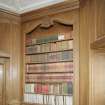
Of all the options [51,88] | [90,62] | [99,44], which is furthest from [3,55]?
[99,44]

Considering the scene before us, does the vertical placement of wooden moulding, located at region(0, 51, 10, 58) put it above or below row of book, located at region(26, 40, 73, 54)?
below

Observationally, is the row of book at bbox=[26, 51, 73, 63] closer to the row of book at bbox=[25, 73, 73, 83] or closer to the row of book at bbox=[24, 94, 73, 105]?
the row of book at bbox=[25, 73, 73, 83]

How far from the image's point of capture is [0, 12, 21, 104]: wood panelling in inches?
148

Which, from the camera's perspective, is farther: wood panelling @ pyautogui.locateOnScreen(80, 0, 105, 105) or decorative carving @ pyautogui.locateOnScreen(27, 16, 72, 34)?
decorative carving @ pyautogui.locateOnScreen(27, 16, 72, 34)

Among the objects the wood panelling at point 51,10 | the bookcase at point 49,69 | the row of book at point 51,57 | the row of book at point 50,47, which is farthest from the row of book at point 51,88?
the wood panelling at point 51,10

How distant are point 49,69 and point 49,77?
140 millimetres

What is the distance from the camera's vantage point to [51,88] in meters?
3.49

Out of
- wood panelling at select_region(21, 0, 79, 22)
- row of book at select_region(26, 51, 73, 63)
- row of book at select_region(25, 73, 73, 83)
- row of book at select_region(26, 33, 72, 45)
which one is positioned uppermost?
wood panelling at select_region(21, 0, 79, 22)

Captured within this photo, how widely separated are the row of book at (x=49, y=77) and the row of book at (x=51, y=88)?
0.07 m

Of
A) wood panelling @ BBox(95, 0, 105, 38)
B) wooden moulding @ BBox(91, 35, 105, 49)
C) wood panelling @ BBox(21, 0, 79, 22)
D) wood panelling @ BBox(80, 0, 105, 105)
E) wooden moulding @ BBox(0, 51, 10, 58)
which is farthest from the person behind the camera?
wooden moulding @ BBox(0, 51, 10, 58)

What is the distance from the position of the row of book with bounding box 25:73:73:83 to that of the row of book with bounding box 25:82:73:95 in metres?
0.07

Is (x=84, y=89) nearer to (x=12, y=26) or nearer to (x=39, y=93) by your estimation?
(x=39, y=93)

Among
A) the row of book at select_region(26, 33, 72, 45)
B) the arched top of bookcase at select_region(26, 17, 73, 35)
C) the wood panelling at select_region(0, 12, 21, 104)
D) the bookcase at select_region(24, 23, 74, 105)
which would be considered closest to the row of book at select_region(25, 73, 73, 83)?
the bookcase at select_region(24, 23, 74, 105)

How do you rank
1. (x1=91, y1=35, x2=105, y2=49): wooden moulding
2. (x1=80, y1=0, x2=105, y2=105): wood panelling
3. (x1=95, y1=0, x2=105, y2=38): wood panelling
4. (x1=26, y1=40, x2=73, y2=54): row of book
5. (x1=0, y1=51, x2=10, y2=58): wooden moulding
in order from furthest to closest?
(x1=0, y1=51, x2=10, y2=58): wooden moulding
(x1=26, y1=40, x2=73, y2=54): row of book
(x1=80, y1=0, x2=105, y2=105): wood panelling
(x1=95, y1=0, x2=105, y2=38): wood panelling
(x1=91, y1=35, x2=105, y2=49): wooden moulding
